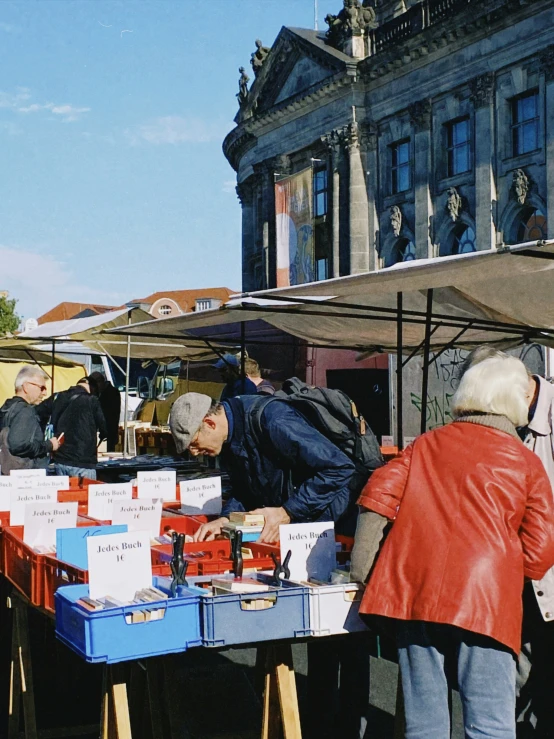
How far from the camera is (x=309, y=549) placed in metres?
3.69

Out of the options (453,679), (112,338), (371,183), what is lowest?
(453,679)

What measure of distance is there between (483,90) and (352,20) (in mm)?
10136

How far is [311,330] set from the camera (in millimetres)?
9344

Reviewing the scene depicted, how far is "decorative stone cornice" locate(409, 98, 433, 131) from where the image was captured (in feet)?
117

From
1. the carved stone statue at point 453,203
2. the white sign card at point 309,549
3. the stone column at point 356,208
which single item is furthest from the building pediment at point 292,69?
the white sign card at point 309,549

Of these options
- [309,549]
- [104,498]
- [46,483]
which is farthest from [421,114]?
[309,549]

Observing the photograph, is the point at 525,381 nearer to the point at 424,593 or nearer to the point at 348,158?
the point at 424,593

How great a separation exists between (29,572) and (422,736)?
1.73 meters

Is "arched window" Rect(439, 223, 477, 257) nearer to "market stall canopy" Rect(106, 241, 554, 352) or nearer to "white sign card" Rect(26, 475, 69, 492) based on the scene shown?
"market stall canopy" Rect(106, 241, 554, 352)

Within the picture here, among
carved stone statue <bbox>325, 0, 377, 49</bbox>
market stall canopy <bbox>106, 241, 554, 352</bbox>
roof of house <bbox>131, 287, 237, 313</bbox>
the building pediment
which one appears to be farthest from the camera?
roof of house <bbox>131, 287, 237, 313</bbox>

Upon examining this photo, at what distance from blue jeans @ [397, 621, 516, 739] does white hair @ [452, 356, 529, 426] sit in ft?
2.27

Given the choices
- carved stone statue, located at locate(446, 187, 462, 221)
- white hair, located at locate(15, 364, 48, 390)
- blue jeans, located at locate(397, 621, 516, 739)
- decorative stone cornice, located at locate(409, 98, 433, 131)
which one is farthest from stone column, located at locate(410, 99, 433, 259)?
blue jeans, located at locate(397, 621, 516, 739)

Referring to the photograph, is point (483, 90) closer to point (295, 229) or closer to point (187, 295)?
point (295, 229)

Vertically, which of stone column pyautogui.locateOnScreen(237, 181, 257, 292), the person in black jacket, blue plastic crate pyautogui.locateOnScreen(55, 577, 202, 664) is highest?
stone column pyautogui.locateOnScreen(237, 181, 257, 292)
